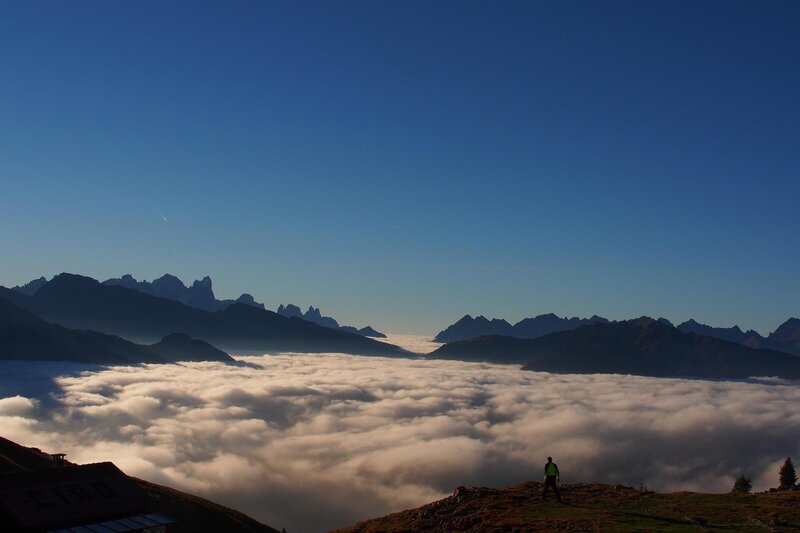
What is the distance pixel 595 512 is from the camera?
4538 centimetres

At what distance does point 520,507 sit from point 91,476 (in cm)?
4096

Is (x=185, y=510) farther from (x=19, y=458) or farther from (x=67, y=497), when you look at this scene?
(x=67, y=497)

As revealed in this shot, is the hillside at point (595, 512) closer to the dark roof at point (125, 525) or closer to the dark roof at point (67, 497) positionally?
the dark roof at point (125, 525)

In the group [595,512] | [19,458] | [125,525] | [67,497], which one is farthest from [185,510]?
[595,512]

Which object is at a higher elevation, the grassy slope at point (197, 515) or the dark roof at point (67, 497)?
the dark roof at point (67, 497)

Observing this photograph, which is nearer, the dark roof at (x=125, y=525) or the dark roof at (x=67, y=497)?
the dark roof at (x=67, y=497)

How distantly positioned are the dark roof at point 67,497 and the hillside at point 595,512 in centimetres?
2179

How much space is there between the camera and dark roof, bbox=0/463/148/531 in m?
48.8

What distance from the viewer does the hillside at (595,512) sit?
40812 millimetres

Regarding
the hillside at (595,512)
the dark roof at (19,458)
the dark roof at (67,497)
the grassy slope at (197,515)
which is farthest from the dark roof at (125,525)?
the dark roof at (19,458)

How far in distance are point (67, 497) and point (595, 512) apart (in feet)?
150

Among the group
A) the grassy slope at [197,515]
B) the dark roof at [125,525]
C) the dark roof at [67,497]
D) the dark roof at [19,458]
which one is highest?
the dark roof at [67,497]

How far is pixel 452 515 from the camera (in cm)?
5250

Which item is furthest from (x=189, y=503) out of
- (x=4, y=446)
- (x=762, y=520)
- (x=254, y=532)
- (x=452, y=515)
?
(x=762, y=520)
